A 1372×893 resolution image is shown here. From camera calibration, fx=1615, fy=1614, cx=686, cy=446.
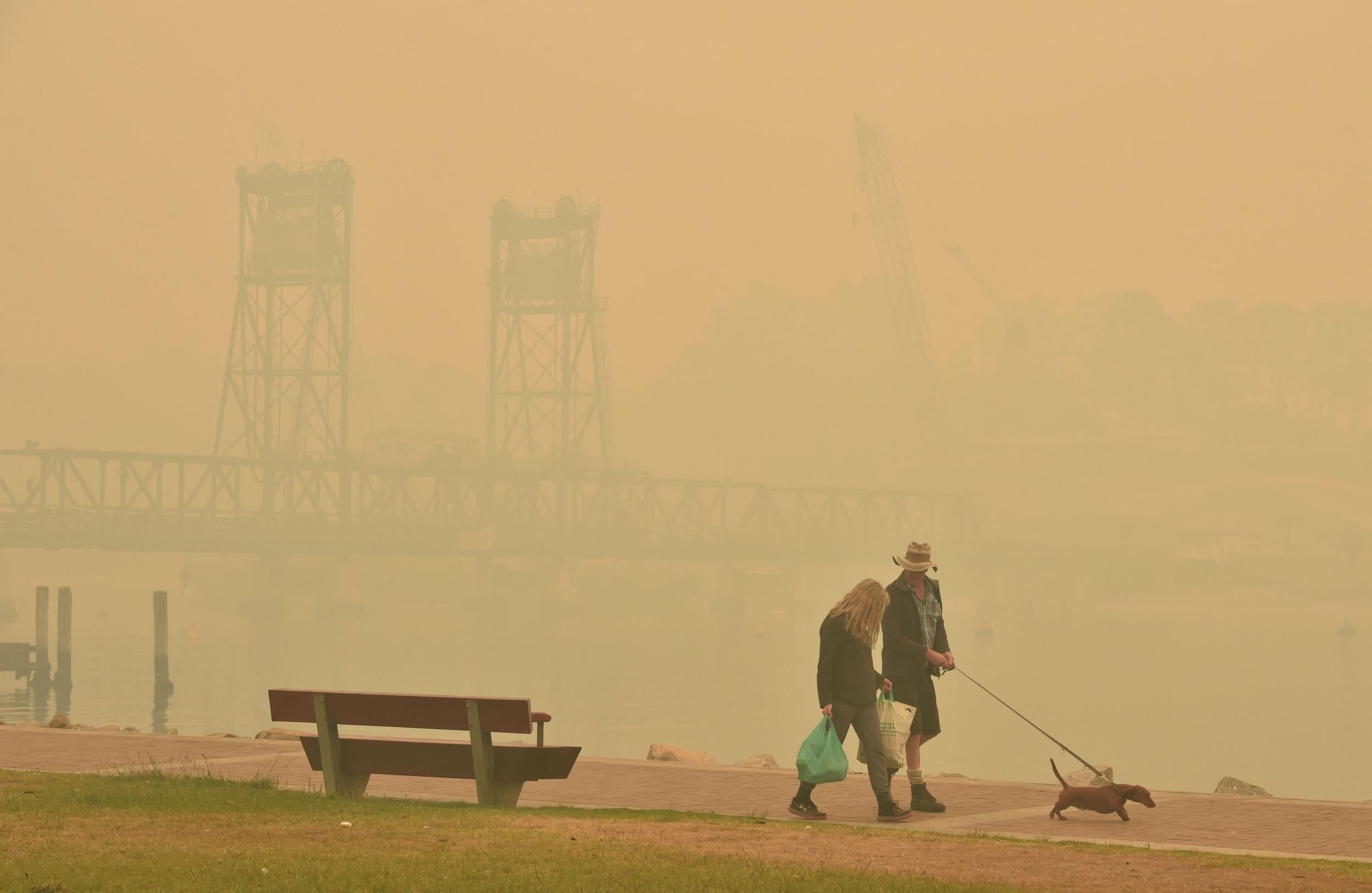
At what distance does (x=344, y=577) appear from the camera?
121 metres

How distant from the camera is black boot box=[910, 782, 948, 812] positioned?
9.41 m

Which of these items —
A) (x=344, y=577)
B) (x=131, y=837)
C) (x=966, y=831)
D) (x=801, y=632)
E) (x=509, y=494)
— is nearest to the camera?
(x=131, y=837)

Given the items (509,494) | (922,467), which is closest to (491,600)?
(509,494)

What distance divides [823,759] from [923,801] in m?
0.93

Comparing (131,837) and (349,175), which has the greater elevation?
(349,175)

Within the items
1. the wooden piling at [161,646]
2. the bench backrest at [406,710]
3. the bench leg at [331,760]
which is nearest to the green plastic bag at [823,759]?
the bench backrest at [406,710]

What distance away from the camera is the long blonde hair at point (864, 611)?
901 cm

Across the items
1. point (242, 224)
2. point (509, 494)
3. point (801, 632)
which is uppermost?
point (242, 224)

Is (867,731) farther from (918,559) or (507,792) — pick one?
(507,792)

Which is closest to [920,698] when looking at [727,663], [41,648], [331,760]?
[331,760]

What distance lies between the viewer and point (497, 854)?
7281 millimetres

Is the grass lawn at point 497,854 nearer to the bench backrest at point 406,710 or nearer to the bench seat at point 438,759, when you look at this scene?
the bench seat at point 438,759

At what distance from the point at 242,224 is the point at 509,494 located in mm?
30422

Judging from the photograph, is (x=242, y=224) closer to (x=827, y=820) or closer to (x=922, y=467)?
(x=922, y=467)
